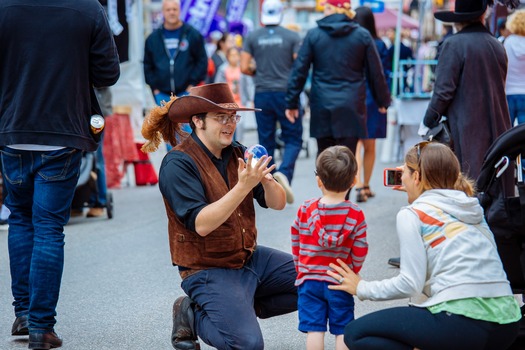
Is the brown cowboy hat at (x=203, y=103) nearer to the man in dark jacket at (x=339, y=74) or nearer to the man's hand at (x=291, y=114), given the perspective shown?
the man in dark jacket at (x=339, y=74)

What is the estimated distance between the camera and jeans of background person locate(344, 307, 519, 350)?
13.0 ft

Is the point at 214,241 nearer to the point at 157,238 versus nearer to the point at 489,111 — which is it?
the point at 489,111

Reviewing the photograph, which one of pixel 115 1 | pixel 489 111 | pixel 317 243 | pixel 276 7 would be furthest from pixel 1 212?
pixel 317 243

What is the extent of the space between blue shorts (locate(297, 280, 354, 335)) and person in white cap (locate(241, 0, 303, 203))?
5819 mm

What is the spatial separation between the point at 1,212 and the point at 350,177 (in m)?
5.47

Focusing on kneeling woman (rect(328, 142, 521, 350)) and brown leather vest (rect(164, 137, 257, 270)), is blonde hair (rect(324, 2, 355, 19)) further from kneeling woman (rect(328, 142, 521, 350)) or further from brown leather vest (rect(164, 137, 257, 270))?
kneeling woman (rect(328, 142, 521, 350))

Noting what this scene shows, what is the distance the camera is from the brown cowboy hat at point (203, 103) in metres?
4.78

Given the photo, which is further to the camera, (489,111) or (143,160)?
(143,160)

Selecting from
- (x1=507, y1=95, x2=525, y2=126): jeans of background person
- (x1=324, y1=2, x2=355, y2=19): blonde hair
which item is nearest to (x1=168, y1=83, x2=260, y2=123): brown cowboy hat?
(x1=507, y1=95, x2=525, y2=126): jeans of background person

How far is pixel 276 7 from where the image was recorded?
1091 centimetres

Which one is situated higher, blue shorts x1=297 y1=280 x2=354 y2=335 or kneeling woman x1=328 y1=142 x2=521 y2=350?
kneeling woman x1=328 y1=142 x2=521 y2=350

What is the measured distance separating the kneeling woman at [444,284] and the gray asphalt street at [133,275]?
1150 millimetres

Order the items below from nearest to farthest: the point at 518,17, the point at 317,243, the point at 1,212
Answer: the point at 317,243
the point at 518,17
the point at 1,212

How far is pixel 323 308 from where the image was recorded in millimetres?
4453
